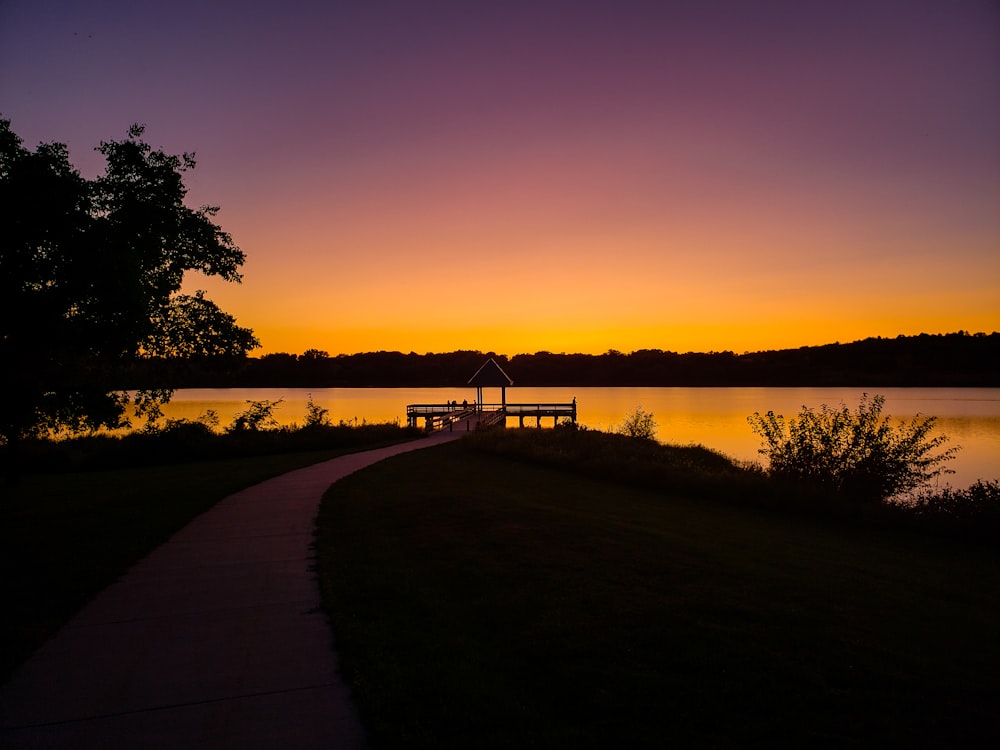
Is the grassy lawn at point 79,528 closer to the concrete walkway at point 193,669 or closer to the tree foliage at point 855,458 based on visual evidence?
the concrete walkway at point 193,669

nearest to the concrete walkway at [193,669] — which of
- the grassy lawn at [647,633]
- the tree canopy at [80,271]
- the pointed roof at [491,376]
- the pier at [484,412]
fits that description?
the grassy lawn at [647,633]

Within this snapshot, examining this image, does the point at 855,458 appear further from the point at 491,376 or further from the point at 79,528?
the point at 491,376

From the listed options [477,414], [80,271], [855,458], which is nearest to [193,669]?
[80,271]

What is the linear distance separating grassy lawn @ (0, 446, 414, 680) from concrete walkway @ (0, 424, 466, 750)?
0.42 metres

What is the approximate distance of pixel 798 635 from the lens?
22.9 feet

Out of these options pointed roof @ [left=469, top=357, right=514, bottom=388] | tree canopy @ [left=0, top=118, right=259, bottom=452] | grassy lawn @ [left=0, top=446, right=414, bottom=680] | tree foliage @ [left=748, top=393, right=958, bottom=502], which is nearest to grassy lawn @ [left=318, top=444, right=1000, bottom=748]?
grassy lawn @ [left=0, top=446, right=414, bottom=680]

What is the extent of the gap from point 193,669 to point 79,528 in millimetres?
8036

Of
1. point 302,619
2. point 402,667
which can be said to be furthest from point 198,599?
point 402,667

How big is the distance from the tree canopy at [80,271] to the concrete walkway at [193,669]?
7522 mm

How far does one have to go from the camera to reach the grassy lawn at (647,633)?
16.8 ft

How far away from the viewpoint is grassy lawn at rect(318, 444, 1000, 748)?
5129 millimetres

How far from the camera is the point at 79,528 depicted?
485 inches

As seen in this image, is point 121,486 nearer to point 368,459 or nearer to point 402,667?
point 368,459

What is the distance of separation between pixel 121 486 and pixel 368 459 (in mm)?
7662
